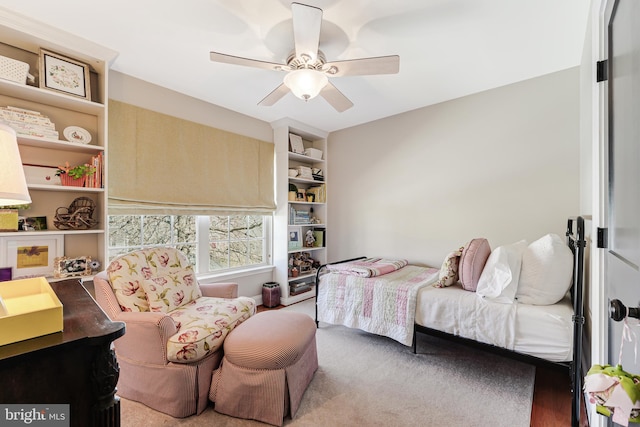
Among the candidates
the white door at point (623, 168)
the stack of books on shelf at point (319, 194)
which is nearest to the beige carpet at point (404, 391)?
the white door at point (623, 168)

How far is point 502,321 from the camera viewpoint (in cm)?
192

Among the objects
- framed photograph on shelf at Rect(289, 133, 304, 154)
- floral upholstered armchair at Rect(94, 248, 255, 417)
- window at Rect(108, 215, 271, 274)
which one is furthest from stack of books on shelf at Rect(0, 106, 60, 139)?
framed photograph on shelf at Rect(289, 133, 304, 154)

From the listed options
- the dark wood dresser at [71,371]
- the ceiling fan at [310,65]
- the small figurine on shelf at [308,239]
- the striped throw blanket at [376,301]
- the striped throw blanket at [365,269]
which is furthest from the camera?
the small figurine on shelf at [308,239]

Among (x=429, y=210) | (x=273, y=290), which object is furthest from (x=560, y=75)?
(x=273, y=290)

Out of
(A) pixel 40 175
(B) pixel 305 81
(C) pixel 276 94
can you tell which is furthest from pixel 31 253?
(B) pixel 305 81

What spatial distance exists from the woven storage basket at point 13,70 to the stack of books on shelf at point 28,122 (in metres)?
0.19

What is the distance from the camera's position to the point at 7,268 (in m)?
1.80

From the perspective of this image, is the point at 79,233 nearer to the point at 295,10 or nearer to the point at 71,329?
the point at 71,329

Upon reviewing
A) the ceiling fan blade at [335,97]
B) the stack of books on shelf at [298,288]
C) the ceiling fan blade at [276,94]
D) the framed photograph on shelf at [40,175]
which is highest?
the ceiling fan blade at [276,94]

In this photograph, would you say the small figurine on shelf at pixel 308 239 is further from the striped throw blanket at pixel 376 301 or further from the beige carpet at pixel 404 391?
the beige carpet at pixel 404 391

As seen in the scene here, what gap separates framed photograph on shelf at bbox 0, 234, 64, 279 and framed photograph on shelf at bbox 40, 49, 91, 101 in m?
1.08

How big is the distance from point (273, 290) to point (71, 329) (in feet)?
9.20

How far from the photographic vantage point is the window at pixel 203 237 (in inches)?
107

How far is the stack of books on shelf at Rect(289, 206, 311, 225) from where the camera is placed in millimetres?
3863
